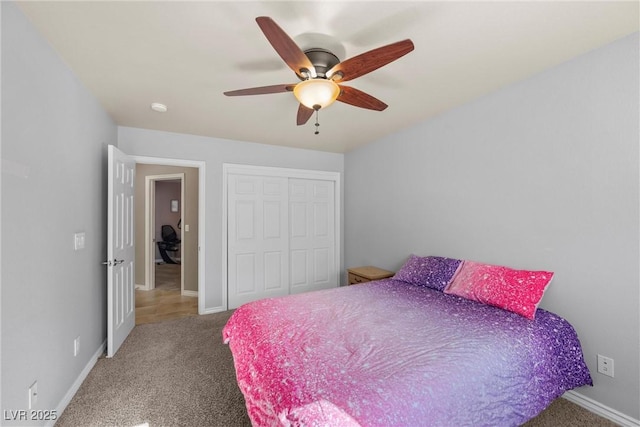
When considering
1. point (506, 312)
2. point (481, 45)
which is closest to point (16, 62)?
point (481, 45)

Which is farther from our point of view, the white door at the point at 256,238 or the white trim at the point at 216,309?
the white door at the point at 256,238

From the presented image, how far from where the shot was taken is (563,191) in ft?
6.63

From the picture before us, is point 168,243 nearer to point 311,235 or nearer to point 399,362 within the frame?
point 311,235

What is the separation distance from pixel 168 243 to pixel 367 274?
5800mm

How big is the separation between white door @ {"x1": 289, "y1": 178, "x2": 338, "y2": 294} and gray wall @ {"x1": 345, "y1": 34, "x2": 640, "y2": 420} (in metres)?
1.77

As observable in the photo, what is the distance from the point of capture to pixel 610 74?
5.87ft

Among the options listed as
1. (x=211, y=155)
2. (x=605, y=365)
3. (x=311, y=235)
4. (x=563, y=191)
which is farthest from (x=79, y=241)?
(x=605, y=365)

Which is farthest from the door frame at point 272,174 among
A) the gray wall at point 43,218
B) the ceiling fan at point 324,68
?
the ceiling fan at point 324,68

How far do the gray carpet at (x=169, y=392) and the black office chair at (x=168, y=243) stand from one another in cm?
459

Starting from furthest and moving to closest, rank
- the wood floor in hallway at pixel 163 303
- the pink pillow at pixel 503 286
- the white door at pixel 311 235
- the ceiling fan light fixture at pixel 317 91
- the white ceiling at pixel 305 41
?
the white door at pixel 311 235 < the wood floor in hallway at pixel 163 303 < the pink pillow at pixel 503 286 < the ceiling fan light fixture at pixel 317 91 < the white ceiling at pixel 305 41

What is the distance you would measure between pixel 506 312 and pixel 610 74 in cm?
169

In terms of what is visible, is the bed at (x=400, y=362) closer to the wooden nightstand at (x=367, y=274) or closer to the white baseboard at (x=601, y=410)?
the white baseboard at (x=601, y=410)

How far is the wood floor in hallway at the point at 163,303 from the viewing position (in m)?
3.62

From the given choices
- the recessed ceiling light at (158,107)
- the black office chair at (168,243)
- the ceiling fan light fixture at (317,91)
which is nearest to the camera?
the ceiling fan light fixture at (317,91)
